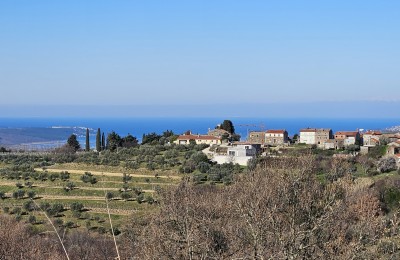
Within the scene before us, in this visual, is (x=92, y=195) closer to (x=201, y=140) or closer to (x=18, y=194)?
(x=18, y=194)

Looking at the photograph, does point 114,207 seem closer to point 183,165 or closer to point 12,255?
point 183,165

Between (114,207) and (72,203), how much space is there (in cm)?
308

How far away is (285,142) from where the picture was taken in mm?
74375

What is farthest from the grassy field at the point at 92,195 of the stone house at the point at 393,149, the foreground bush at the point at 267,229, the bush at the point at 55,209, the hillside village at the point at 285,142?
the stone house at the point at 393,149

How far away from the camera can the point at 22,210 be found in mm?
39594

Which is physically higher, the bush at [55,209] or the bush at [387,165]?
the bush at [387,165]

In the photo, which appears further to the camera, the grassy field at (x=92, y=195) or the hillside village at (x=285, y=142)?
the hillside village at (x=285, y=142)

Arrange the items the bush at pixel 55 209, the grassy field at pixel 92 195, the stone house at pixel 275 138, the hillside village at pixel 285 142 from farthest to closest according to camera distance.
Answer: the stone house at pixel 275 138 < the hillside village at pixel 285 142 < the bush at pixel 55 209 < the grassy field at pixel 92 195

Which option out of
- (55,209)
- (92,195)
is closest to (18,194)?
(92,195)

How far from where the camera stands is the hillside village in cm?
5941

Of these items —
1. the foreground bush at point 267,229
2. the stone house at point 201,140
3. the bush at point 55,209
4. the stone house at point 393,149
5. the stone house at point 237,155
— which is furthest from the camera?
the stone house at point 201,140

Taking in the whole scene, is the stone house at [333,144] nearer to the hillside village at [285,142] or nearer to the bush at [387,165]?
the hillside village at [285,142]

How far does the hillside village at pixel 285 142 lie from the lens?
2339 inches

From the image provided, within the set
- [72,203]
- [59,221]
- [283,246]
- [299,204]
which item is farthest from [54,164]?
[283,246]
